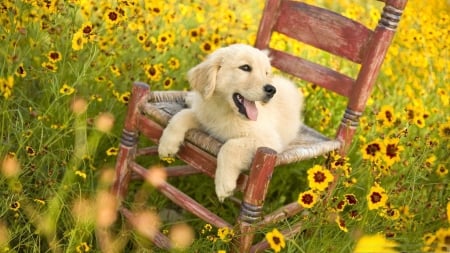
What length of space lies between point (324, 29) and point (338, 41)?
0.09 metres

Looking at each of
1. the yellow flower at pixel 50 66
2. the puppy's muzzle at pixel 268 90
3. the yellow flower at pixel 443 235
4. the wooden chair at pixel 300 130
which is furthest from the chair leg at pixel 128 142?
the yellow flower at pixel 443 235

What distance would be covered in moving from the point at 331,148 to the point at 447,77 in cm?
110

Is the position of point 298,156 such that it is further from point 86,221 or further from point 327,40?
point 86,221

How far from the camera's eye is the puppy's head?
2.03m

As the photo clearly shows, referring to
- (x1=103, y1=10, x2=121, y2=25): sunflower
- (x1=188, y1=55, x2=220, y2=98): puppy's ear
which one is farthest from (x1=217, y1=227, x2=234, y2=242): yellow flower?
(x1=103, y1=10, x2=121, y2=25): sunflower

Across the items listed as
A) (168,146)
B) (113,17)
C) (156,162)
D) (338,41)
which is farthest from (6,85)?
(338,41)

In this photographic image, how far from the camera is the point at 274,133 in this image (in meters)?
2.17

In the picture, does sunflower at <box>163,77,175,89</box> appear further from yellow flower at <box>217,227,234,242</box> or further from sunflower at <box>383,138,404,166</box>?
sunflower at <box>383,138,404,166</box>

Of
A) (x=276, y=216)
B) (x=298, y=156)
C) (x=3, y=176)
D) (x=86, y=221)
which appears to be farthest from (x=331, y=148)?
(x=3, y=176)

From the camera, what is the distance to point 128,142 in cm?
233

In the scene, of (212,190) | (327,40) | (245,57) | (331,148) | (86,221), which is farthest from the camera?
(212,190)

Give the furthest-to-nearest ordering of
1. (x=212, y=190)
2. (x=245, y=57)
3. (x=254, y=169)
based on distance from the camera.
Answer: (x=212, y=190)
(x=245, y=57)
(x=254, y=169)

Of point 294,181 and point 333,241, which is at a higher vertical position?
point 333,241

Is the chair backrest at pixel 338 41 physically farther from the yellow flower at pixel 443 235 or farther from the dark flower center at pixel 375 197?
the yellow flower at pixel 443 235
